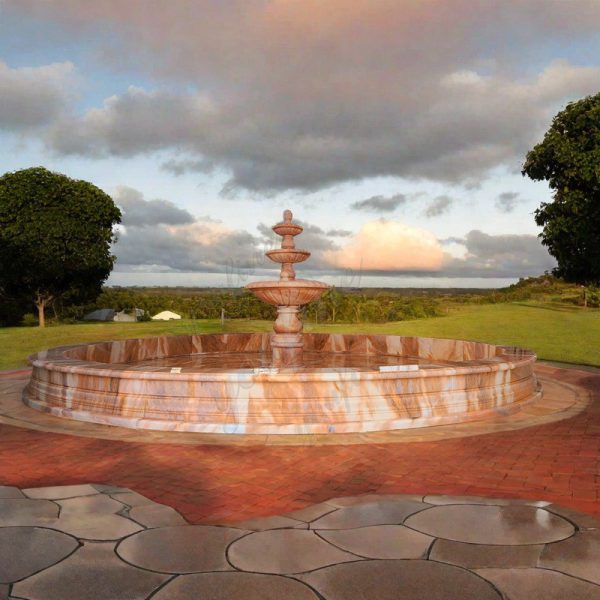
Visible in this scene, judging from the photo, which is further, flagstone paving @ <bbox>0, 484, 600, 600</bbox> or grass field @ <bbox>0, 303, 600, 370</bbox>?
grass field @ <bbox>0, 303, 600, 370</bbox>

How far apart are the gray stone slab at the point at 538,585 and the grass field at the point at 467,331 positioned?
16.6 metres

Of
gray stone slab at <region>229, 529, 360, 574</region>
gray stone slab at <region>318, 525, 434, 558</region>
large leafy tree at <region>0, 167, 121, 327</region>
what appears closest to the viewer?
gray stone slab at <region>229, 529, 360, 574</region>

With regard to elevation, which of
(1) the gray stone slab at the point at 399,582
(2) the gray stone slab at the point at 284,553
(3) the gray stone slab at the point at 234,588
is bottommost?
(2) the gray stone slab at the point at 284,553

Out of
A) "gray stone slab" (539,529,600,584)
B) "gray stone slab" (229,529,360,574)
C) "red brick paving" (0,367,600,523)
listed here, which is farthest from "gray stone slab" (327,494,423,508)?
"gray stone slab" (539,529,600,584)

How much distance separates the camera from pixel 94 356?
1325 cm

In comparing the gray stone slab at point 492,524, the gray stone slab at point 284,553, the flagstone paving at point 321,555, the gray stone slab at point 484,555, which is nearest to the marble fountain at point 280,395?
the flagstone paving at point 321,555

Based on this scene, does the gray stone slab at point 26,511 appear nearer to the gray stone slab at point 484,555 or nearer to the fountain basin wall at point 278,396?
the fountain basin wall at point 278,396

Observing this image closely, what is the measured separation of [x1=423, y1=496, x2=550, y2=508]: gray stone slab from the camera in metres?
4.93

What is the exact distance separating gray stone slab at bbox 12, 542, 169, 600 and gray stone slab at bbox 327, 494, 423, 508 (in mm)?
1958

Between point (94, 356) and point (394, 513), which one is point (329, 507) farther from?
point (94, 356)

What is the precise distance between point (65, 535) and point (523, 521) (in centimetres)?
385

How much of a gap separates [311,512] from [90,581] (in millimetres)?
2005

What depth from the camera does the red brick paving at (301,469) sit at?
5.25 metres

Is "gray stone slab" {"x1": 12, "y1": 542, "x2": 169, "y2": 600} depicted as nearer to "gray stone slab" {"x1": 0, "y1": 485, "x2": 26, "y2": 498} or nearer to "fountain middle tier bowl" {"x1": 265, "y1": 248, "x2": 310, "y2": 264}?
"gray stone slab" {"x1": 0, "y1": 485, "x2": 26, "y2": 498}
